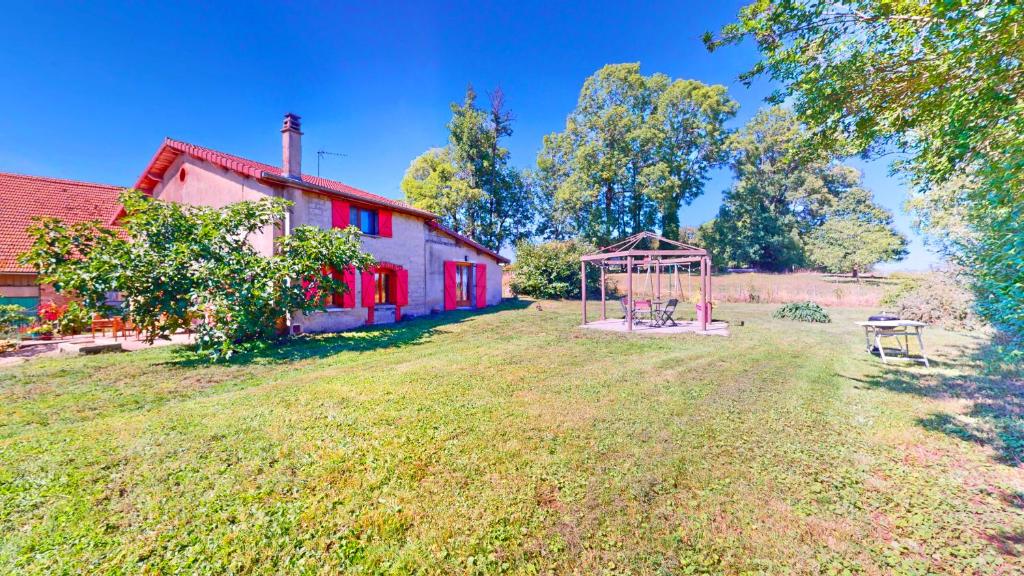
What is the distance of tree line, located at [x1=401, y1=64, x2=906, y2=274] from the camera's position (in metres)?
26.1

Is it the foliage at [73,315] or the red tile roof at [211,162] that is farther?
the red tile roof at [211,162]

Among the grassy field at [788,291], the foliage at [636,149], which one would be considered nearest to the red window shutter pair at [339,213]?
the grassy field at [788,291]

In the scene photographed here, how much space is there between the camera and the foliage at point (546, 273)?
21891 mm

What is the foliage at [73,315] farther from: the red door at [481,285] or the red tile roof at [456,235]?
the red door at [481,285]

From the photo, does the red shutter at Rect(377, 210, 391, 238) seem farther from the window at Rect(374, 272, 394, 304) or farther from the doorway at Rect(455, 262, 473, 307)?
the doorway at Rect(455, 262, 473, 307)

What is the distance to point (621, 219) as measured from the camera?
28438 millimetres

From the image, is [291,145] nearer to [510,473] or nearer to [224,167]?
[224,167]

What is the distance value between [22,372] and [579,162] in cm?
2759

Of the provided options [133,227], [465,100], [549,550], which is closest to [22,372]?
[133,227]

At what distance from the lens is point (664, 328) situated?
36.6 feet

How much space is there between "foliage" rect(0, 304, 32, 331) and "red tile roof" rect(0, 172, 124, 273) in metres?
2.00

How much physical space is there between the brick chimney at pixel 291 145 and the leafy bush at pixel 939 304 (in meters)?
18.9

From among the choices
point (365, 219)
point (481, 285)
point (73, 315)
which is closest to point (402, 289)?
point (365, 219)

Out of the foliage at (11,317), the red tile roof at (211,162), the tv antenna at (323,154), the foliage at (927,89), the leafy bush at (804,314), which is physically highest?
the tv antenna at (323,154)
